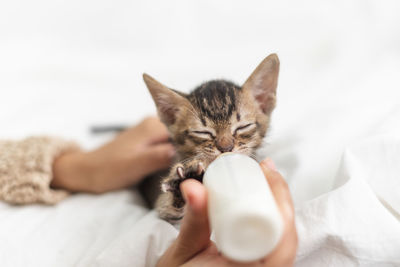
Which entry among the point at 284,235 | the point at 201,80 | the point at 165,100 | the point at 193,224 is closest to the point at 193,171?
the point at 193,224

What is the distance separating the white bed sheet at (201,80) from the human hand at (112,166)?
1.8 inches

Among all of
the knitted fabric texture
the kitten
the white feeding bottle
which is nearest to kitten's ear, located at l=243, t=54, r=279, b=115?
the kitten

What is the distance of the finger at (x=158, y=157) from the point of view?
1.05 meters

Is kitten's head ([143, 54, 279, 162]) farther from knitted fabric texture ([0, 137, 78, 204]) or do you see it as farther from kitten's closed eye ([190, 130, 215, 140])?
knitted fabric texture ([0, 137, 78, 204])

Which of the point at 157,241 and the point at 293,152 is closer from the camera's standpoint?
the point at 157,241

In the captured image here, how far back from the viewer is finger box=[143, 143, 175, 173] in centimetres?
105

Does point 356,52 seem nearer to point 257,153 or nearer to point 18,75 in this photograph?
point 257,153

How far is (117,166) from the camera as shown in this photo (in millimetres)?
1064

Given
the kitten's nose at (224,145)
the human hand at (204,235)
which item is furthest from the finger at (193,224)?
the kitten's nose at (224,145)

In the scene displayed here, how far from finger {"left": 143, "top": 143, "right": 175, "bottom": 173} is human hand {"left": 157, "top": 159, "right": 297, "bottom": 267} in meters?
0.43

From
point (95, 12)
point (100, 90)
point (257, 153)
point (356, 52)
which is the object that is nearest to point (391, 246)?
point (257, 153)

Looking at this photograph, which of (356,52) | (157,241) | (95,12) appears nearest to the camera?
(157,241)

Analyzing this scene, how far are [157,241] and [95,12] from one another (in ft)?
4.92

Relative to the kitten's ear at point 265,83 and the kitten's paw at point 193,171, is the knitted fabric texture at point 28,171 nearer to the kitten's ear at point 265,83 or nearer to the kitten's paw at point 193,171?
the kitten's paw at point 193,171
